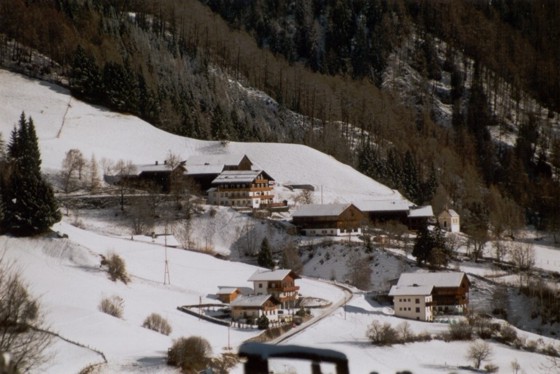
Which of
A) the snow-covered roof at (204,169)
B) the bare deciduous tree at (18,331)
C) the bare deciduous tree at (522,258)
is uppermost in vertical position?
the snow-covered roof at (204,169)

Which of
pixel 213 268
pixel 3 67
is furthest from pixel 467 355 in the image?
pixel 3 67

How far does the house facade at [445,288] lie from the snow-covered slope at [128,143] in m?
24.1

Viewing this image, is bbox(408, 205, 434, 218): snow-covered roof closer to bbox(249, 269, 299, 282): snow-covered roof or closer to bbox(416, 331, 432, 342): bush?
bbox(249, 269, 299, 282): snow-covered roof

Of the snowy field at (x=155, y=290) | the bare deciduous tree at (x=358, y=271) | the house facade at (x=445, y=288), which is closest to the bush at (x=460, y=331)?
the snowy field at (x=155, y=290)

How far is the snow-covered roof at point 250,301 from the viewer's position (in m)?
38.1

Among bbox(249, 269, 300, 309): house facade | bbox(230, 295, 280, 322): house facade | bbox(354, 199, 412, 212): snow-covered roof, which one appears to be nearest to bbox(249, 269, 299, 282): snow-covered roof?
bbox(249, 269, 300, 309): house facade

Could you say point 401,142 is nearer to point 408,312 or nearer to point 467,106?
point 467,106

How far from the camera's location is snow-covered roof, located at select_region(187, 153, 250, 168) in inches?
2685

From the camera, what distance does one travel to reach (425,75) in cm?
13400

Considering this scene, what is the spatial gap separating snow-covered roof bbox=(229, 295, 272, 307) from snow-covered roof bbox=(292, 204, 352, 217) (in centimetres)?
1769

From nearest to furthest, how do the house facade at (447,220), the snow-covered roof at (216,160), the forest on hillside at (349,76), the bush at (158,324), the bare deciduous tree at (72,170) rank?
the bush at (158,324), the bare deciduous tree at (72,170), the house facade at (447,220), the snow-covered roof at (216,160), the forest on hillside at (349,76)

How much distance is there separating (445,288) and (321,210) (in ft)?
49.7

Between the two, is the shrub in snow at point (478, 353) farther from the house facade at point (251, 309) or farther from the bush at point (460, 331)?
the house facade at point (251, 309)

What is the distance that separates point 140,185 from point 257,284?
23.2 metres
